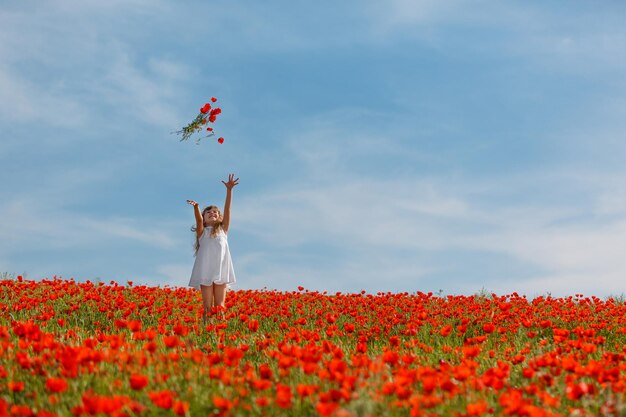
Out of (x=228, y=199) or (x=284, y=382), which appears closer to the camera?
(x=284, y=382)

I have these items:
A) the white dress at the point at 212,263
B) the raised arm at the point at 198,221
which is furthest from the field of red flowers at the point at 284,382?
the raised arm at the point at 198,221

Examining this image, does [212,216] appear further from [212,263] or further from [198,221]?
[212,263]

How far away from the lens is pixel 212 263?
41.6 ft

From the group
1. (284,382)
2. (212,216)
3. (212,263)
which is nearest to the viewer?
(284,382)

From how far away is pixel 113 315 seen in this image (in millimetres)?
13117

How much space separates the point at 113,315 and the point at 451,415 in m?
9.69

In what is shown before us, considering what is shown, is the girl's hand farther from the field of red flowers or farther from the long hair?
the field of red flowers

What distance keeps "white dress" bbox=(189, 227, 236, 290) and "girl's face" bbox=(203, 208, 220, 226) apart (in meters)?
0.20

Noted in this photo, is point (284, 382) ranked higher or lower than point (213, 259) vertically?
lower

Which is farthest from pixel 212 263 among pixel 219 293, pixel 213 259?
pixel 219 293

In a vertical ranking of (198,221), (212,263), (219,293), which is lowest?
(219,293)

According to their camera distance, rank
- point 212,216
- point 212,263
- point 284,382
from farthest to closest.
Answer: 1. point 212,216
2. point 212,263
3. point 284,382

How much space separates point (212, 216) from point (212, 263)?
97 cm

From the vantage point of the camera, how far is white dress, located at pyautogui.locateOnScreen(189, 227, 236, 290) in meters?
12.6
